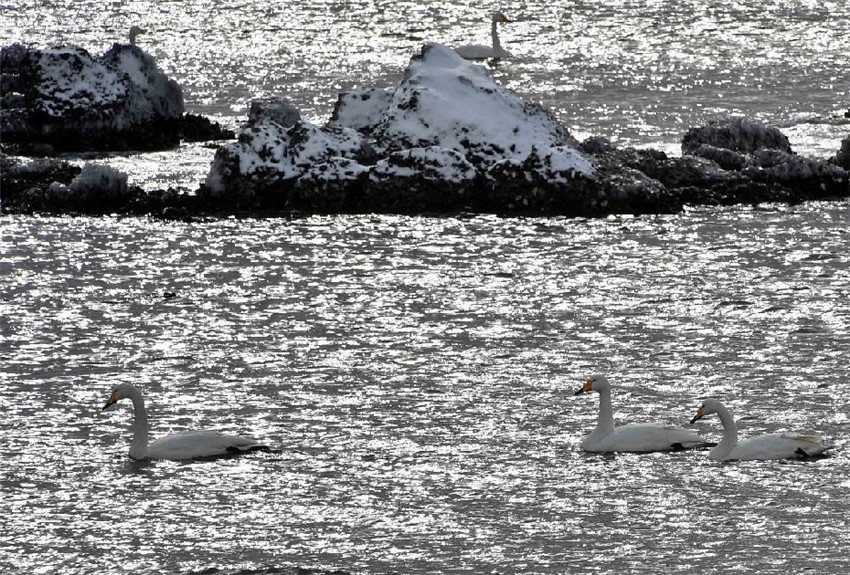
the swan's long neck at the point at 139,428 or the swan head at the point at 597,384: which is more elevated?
the swan head at the point at 597,384

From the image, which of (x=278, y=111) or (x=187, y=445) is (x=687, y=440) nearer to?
(x=187, y=445)

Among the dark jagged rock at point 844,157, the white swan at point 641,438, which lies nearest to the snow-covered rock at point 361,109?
the dark jagged rock at point 844,157

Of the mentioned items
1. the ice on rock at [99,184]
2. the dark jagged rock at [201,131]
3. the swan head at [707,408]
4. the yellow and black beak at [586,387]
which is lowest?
the swan head at [707,408]

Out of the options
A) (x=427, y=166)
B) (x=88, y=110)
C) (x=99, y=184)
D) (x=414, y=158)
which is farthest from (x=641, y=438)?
(x=88, y=110)

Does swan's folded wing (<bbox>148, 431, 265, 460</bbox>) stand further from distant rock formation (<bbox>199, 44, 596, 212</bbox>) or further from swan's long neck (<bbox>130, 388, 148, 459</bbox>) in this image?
distant rock formation (<bbox>199, 44, 596, 212</bbox>)

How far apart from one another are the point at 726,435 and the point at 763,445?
355 mm

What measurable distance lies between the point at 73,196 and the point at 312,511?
14.1m

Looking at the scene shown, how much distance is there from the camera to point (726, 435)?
16281mm

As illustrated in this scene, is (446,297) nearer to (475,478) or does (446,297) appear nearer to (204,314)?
(204,314)

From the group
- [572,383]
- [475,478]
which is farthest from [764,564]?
[572,383]

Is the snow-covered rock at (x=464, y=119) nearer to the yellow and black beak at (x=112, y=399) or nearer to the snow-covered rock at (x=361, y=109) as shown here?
the snow-covered rock at (x=361, y=109)

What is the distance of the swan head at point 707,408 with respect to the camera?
16.4m

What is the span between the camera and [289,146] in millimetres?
28828

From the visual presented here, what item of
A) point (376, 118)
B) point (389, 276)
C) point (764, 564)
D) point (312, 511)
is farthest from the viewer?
point (376, 118)
